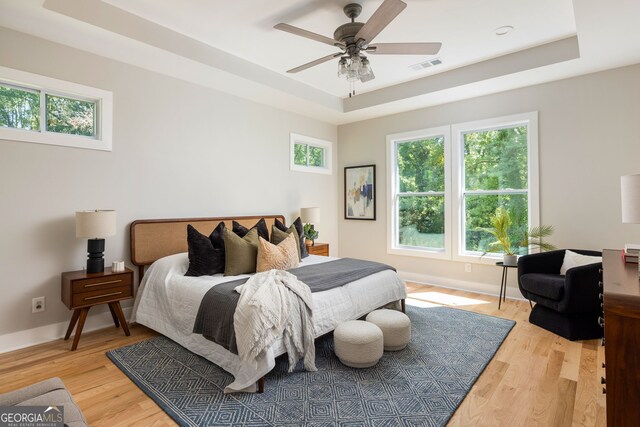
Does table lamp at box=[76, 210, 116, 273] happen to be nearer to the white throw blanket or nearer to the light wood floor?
the light wood floor

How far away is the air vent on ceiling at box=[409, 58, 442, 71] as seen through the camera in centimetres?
400

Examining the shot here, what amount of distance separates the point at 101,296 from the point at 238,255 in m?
1.22

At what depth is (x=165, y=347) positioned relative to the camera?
291 cm

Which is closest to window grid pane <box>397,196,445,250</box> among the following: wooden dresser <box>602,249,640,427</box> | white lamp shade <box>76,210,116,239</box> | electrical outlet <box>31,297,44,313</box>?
wooden dresser <box>602,249,640,427</box>

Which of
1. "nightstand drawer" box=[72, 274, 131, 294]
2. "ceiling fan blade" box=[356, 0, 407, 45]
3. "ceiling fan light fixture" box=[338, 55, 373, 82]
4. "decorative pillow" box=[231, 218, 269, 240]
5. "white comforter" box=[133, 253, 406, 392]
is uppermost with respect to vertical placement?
"ceiling fan blade" box=[356, 0, 407, 45]

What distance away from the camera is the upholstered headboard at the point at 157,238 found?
3537 millimetres

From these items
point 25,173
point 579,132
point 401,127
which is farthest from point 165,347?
point 579,132

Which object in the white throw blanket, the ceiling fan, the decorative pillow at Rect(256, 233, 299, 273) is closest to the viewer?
the white throw blanket

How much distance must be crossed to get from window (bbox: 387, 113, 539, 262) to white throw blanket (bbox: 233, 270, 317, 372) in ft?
10.4

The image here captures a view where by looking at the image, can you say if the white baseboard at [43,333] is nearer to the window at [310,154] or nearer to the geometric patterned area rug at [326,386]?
the geometric patterned area rug at [326,386]

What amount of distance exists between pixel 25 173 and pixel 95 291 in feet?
3.96

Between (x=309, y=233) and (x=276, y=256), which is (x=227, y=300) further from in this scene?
(x=309, y=233)

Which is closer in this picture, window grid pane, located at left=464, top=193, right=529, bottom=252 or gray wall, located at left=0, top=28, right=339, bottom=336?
gray wall, located at left=0, top=28, right=339, bottom=336

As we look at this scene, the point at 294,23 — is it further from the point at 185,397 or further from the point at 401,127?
the point at 185,397
